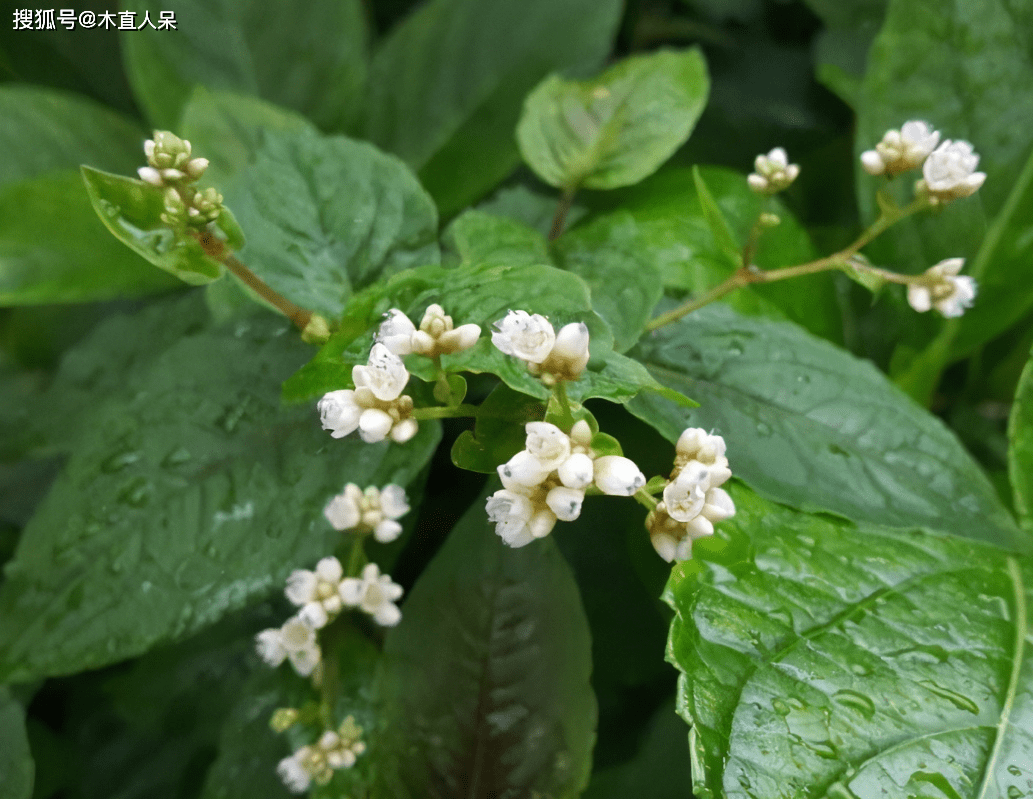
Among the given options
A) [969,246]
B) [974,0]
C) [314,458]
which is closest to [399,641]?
[314,458]

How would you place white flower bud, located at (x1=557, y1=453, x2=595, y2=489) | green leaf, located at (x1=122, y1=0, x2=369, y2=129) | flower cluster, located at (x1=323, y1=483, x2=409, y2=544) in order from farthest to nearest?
1. green leaf, located at (x1=122, y1=0, x2=369, y2=129)
2. flower cluster, located at (x1=323, y1=483, x2=409, y2=544)
3. white flower bud, located at (x1=557, y1=453, x2=595, y2=489)

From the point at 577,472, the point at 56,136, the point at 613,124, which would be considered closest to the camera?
the point at 577,472

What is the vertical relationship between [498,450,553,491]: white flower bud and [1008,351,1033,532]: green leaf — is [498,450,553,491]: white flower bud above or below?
above

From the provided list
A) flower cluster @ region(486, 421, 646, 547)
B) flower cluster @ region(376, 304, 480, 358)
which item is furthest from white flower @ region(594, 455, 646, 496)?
flower cluster @ region(376, 304, 480, 358)

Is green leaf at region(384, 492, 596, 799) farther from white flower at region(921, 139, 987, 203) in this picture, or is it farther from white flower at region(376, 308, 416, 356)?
white flower at region(921, 139, 987, 203)

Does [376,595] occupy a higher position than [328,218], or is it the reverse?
[328,218]

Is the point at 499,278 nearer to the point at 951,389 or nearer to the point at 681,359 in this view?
the point at 681,359

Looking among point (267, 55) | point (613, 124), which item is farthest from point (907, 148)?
point (267, 55)

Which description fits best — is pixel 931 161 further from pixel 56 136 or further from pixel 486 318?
pixel 56 136
